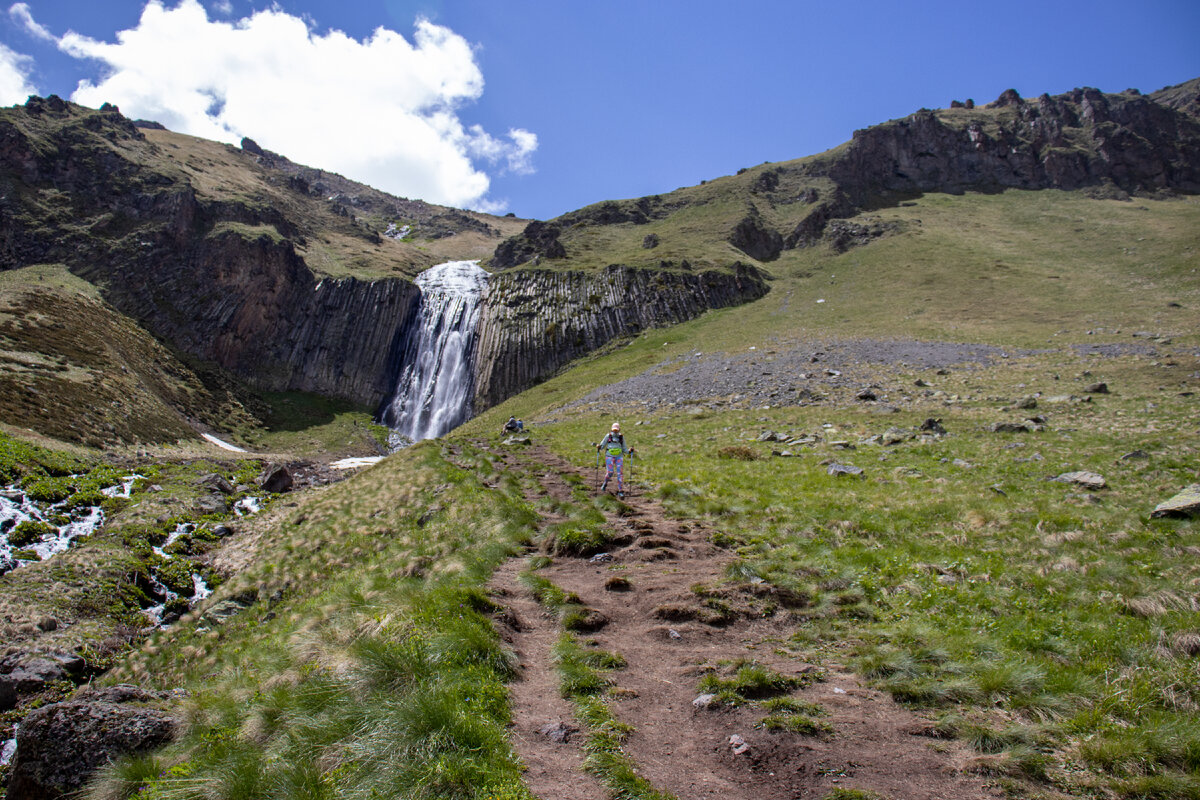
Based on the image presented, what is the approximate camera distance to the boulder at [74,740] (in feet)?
19.7

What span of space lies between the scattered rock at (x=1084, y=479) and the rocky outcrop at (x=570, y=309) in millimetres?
56711

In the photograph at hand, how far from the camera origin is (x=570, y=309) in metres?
72.6

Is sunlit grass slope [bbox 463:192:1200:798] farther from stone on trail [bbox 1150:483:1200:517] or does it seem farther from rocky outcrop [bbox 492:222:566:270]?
rocky outcrop [bbox 492:222:566:270]

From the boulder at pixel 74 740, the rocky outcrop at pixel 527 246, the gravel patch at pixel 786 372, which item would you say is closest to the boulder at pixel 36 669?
the boulder at pixel 74 740

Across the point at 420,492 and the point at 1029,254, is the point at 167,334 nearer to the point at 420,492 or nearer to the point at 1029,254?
the point at 420,492

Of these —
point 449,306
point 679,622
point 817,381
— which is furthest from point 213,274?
point 679,622

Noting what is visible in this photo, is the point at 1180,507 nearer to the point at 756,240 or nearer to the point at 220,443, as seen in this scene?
the point at 220,443

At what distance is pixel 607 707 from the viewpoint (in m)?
6.24

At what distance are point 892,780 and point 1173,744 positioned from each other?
95.0 inches

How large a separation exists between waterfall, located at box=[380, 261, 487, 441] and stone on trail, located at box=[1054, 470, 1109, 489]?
199 feet

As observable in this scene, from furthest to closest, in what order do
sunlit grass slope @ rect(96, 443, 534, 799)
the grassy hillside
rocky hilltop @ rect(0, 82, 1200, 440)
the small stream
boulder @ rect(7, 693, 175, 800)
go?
rocky hilltop @ rect(0, 82, 1200, 440) < the small stream < boulder @ rect(7, 693, 175, 800) < the grassy hillside < sunlit grass slope @ rect(96, 443, 534, 799)

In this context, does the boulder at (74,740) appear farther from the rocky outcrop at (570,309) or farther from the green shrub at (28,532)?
the rocky outcrop at (570,309)

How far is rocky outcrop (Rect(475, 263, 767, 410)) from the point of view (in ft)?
223

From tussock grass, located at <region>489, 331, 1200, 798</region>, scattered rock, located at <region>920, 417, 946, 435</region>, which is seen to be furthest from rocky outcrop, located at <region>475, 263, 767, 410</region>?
scattered rock, located at <region>920, 417, 946, 435</region>
